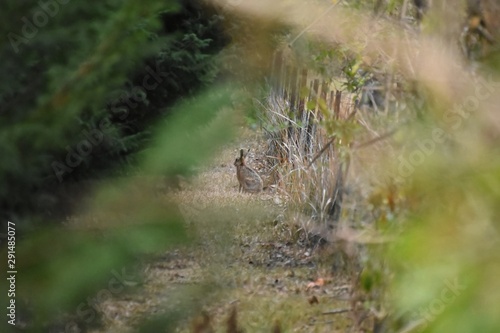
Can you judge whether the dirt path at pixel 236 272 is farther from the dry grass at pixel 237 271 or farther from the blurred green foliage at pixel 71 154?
the blurred green foliage at pixel 71 154

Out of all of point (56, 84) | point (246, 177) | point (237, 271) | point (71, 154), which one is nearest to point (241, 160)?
point (246, 177)

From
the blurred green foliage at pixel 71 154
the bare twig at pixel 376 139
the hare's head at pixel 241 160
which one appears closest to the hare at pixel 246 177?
the hare's head at pixel 241 160

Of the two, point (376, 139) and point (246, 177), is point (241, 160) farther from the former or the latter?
point (376, 139)

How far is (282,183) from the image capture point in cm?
211

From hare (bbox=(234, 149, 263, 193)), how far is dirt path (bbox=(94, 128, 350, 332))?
3cm

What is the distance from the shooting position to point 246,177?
1.95 metres

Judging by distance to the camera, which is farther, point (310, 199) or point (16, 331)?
point (310, 199)

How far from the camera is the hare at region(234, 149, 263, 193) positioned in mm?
1876

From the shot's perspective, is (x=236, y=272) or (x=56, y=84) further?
(x=236, y=272)

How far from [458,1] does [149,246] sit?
0.66 metres

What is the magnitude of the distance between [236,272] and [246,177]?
0.98ft

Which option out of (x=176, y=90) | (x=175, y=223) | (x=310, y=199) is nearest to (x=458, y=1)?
(x=175, y=223)

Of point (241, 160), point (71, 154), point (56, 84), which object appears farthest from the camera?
point (241, 160)

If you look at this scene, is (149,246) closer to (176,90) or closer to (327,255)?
(176,90)
